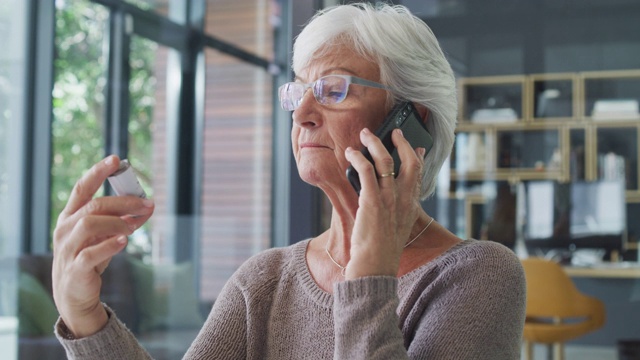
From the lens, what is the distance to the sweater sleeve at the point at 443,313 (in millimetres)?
1092

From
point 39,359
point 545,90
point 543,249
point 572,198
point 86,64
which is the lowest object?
point 39,359

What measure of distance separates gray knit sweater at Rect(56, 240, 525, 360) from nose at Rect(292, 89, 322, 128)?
10.7 inches

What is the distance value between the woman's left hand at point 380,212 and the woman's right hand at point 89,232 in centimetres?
30

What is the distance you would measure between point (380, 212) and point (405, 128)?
0.87 ft

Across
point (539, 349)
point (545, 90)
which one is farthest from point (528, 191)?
point (539, 349)

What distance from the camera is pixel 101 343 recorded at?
1.22 metres

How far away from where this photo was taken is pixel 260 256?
1.52 metres

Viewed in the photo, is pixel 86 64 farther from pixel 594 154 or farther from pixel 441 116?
pixel 441 116

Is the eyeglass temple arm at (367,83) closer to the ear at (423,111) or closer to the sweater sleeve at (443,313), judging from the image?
the ear at (423,111)

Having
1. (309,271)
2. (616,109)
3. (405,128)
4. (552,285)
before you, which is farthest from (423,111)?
(552,285)

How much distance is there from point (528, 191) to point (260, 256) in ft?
5.67

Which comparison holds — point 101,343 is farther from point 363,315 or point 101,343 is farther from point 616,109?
point 616,109

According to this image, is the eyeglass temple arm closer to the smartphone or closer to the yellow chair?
the smartphone

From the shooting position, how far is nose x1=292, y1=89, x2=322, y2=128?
53.6 inches
